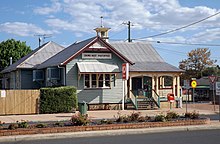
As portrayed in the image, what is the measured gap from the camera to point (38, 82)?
115 feet

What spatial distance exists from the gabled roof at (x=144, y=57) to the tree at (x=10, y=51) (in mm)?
30149

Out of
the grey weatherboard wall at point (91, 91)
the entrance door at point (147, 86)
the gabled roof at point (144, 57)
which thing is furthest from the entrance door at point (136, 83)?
the grey weatherboard wall at point (91, 91)

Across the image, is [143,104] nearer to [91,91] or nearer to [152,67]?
[152,67]

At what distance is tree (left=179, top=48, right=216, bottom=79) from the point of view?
73.2 m

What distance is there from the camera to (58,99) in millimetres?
25688

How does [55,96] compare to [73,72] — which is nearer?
[55,96]

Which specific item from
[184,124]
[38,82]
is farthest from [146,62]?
[184,124]

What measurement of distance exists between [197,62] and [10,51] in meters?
37.4

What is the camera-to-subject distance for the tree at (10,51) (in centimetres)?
6156

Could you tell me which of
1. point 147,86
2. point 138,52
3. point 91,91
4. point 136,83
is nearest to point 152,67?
point 147,86

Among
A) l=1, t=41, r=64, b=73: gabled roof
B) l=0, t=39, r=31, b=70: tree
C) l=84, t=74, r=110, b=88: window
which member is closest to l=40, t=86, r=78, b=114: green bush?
l=84, t=74, r=110, b=88: window

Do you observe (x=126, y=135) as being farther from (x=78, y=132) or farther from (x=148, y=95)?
(x=148, y=95)

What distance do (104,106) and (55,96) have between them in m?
5.10

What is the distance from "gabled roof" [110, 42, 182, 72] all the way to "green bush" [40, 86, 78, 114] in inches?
271
